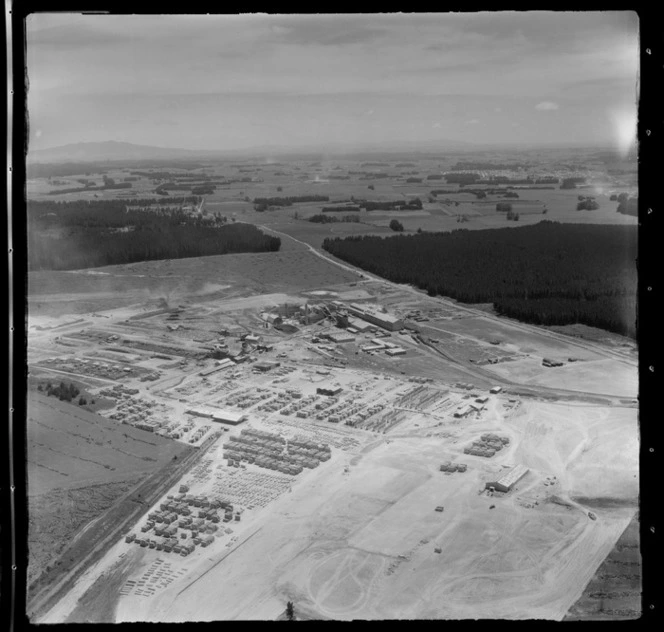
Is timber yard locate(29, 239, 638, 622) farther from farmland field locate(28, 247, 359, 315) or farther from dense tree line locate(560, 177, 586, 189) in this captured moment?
dense tree line locate(560, 177, 586, 189)

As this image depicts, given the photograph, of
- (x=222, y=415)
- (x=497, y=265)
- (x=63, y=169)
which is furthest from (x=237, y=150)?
(x=497, y=265)

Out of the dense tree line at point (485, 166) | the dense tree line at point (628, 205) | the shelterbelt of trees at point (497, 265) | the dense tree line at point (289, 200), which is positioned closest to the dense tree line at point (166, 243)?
the dense tree line at point (289, 200)

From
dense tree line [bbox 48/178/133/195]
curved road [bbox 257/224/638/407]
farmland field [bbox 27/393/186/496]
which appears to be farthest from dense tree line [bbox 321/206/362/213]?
farmland field [bbox 27/393/186/496]

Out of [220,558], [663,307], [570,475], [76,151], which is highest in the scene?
[76,151]

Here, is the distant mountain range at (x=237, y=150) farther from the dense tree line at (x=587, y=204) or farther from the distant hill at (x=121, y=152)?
the dense tree line at (x=587, y=204)

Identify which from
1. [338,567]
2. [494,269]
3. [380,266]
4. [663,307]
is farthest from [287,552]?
[494,269]

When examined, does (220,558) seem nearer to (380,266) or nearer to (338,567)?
(338,567)
